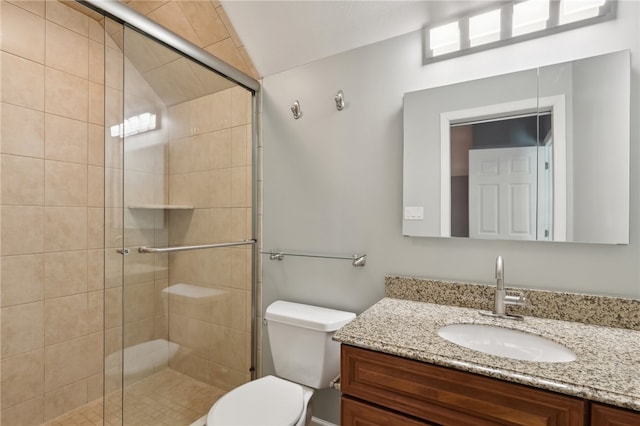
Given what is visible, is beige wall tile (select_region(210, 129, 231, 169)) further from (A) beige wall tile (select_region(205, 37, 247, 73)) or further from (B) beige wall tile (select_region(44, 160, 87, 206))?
(B) beige wall tile (select_region(44, 160, 87, 206))

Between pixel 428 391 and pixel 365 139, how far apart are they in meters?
1.16

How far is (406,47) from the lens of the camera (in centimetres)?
152

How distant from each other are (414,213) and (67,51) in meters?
2.31

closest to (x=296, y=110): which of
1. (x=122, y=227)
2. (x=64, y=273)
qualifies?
(x=122, y=227)

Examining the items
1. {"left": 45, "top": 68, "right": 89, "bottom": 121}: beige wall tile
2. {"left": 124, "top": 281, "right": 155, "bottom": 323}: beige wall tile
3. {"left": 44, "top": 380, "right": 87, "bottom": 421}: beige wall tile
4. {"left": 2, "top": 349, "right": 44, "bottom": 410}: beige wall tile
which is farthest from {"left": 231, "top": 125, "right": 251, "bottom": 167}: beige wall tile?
{"left": 44, "top": 380, "right": 87, "bottom": 421}: beige wall tile

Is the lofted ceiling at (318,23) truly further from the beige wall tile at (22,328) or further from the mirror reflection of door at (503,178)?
the beige wall tile at (22,328)

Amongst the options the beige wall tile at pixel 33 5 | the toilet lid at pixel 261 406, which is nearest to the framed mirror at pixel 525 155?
the toilet lid at pixel 261 406

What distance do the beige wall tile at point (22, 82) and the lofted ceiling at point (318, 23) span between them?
3.83ft

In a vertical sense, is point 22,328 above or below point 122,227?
below

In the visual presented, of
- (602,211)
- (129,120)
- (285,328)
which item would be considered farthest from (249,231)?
(602,211)

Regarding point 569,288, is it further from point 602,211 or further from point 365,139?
point 365,139

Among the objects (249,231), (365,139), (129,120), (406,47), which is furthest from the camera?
(249,231)

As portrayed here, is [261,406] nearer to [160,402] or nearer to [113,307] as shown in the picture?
[160,402]

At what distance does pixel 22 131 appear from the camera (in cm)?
174
